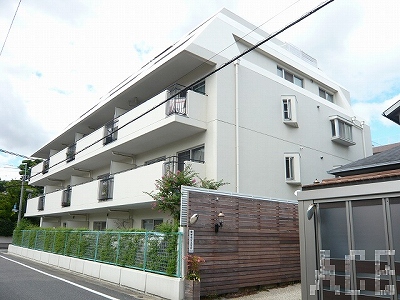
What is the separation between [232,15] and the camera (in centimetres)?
1361

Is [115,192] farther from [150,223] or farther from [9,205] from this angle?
[9,205]

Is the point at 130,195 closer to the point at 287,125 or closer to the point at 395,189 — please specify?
the point at 287,125

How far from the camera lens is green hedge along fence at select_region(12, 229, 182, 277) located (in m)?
7.92

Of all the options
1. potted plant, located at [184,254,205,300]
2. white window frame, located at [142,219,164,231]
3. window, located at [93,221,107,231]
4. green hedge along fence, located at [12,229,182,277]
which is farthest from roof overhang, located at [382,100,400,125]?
window, located at [93,221,107,231]

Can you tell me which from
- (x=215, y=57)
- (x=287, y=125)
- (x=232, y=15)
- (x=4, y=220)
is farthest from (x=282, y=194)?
(x=4, y=220)

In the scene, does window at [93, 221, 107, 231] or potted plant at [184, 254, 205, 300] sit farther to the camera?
window at [93, 221, 107, 231]

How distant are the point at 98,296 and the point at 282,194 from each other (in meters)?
7.72

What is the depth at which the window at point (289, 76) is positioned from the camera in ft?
50.3

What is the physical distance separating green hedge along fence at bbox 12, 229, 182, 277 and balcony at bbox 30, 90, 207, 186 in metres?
3.73

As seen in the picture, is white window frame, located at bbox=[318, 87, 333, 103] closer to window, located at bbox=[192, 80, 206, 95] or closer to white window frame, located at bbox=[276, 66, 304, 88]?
white window frame, located at bbox=[276, 66, 304, 88]

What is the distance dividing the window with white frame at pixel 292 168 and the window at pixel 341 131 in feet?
11.9

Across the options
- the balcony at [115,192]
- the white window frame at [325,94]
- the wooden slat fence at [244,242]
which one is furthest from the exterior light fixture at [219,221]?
the white window frame at [325,94]

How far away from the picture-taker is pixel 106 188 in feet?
48.6

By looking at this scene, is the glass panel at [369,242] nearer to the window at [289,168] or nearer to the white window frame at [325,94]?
the window at [289,168]
